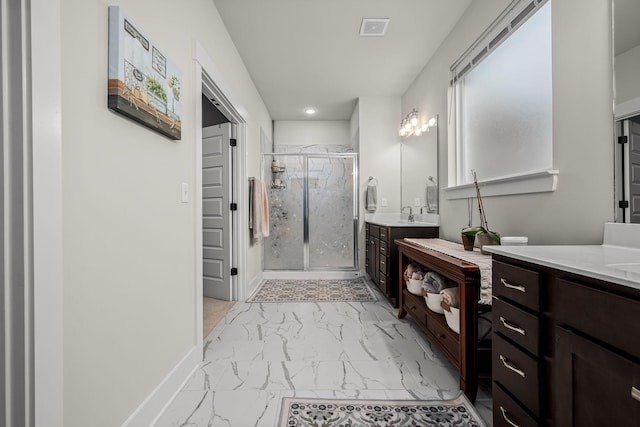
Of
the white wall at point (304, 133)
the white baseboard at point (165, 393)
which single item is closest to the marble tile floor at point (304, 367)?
the white baseboard at point (165, 393)

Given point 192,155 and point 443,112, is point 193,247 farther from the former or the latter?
point 443,112

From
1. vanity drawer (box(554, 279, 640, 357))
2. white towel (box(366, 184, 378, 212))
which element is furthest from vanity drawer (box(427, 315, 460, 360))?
white towel (box(366, 184, 378, 212))

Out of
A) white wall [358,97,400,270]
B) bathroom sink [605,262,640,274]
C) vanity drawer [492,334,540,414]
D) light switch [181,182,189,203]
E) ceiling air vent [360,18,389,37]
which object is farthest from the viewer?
white wall [358,97,400,270]

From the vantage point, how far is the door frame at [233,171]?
195 centimetres

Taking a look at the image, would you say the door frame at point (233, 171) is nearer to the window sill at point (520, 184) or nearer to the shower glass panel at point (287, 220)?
the shower glass panel at point (287, 220)

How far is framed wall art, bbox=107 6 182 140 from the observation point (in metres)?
1.13

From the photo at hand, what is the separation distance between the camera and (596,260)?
3.20 ft

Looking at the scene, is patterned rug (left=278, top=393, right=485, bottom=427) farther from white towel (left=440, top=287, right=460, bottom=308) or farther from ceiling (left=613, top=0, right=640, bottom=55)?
ceiling (left=613, top=0, right=640, bottom=55)

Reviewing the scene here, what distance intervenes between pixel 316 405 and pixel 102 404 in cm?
93

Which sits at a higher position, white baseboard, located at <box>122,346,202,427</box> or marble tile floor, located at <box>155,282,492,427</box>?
white baseboard, located at <box>122,346,202,427</box>

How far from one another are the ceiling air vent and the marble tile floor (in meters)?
2.61

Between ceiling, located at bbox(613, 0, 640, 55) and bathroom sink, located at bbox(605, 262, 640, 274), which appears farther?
ceiling, located at bbox(613, 0, 640, 55)

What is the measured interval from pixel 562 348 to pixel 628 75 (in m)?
1.17

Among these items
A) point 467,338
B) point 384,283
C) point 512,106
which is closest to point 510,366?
point 467,338
